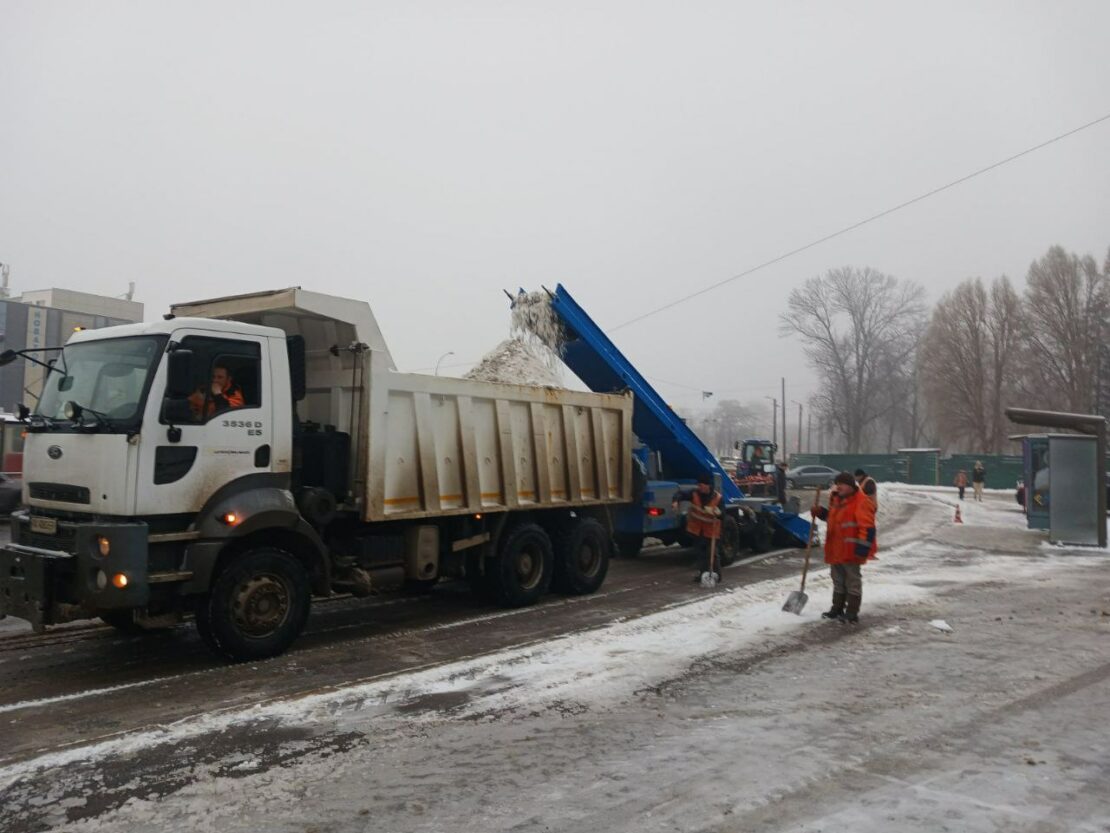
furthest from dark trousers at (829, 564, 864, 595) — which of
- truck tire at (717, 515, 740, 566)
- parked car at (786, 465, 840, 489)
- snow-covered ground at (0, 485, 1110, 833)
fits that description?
parked car at (786, 465, 840, 489)

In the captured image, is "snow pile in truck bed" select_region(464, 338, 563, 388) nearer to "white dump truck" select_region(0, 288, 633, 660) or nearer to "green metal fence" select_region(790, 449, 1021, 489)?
"white dump truck" select_region(0, 288, 633, 660)

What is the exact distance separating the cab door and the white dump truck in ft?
0.04

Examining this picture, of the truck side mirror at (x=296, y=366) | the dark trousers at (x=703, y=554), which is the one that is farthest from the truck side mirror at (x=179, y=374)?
the dark trousers at (x=703, y=554)

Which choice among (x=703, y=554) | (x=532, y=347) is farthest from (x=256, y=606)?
(x=703, y=554)

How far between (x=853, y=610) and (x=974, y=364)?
6028cm

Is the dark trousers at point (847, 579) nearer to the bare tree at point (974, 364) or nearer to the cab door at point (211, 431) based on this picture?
the cab door at point (211, 431)

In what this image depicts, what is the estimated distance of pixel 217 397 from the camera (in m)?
6.96

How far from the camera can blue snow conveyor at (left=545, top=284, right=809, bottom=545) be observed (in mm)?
11750

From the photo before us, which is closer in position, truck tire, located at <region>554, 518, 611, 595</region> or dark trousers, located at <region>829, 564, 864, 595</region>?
dark trousers, located at <region>829, 564, 864, 595</region>

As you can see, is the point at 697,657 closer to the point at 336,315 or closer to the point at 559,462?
the point at 559,462

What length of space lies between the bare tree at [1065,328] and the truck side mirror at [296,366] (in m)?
59.2

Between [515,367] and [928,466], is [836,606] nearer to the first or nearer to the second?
[515,367]

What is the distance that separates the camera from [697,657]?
24.4ft

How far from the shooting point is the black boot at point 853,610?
8992 millimetres
